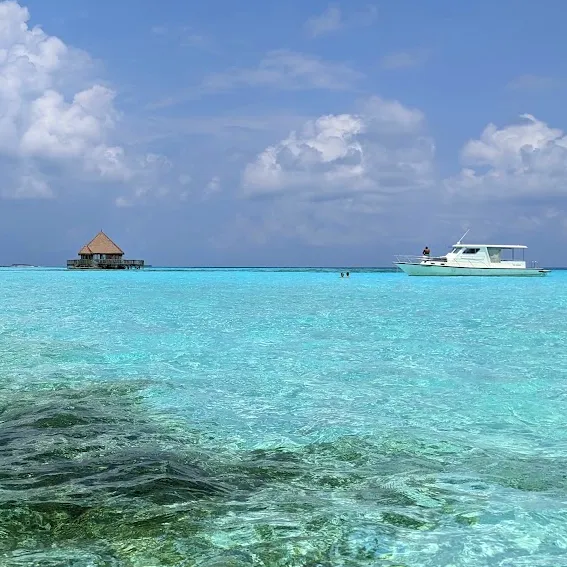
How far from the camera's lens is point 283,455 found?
5.17 meters

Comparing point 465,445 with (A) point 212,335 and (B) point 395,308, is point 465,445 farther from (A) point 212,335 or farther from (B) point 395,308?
(B) point 395,308

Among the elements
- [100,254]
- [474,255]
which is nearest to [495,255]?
[474,255]

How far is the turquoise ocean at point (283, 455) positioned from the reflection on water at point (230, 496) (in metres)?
0.02

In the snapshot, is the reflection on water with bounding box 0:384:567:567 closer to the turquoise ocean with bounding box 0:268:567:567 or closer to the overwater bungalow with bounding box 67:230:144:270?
the turquoise ocean with bounding box 0:268:567:567

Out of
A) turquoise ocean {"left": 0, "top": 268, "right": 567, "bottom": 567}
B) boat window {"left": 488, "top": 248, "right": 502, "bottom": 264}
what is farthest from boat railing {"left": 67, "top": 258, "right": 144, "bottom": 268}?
turquoise ocean {"left": 0, "top": 268, "right": 567, "bottom": 567}

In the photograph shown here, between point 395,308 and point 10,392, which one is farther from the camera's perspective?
point 395,308

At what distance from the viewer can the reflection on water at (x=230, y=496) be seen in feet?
10.7

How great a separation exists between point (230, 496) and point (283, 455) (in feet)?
3.88

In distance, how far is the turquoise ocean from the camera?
3.36 metres

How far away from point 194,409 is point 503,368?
5539 mm

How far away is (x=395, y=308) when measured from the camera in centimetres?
2230

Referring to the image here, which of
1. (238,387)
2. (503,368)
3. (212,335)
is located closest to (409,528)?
(238,387)

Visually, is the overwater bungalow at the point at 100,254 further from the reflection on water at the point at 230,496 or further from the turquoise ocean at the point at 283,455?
the reflection on water at the point at 230,496

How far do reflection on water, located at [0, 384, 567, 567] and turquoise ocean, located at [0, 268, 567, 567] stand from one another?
0.05 ft
